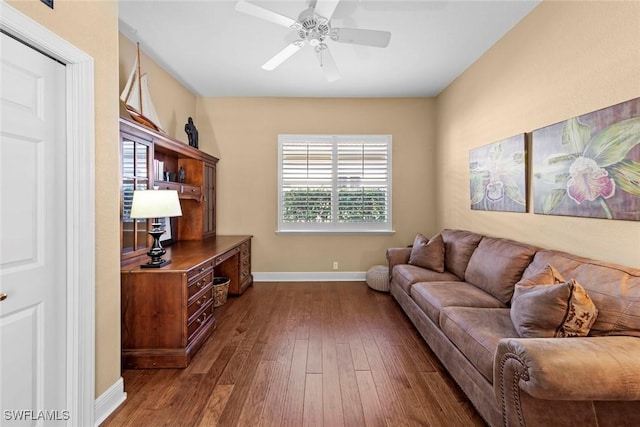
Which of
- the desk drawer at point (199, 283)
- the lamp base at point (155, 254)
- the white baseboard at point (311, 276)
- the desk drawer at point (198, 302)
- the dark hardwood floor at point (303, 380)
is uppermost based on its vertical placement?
the lamp base at point (155, 254)

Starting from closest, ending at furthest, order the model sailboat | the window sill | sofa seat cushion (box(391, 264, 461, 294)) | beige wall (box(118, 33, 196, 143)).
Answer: the model sailboat, beige wall (box(118, 33, 196, 143)), sofa seat cushion (box(391, 264, 461, 294)), the window sill

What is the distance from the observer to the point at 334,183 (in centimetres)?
491

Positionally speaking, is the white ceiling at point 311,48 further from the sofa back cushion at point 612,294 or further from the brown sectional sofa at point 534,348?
the sofa back cushion at point 612,294

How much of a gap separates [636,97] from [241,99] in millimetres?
4548

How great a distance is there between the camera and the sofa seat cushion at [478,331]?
5.87ft

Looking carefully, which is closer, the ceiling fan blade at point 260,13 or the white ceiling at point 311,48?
the ceiling fan blade at point 260,13

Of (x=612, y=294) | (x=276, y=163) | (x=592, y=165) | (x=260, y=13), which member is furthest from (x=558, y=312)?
(x=276, y=163)

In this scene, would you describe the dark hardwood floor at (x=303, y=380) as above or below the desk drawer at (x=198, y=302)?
below

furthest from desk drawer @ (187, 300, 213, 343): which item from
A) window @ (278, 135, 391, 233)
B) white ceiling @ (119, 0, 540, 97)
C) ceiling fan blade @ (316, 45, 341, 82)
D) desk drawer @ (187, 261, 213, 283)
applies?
white ceiling @ (119, 0, 540, 97)

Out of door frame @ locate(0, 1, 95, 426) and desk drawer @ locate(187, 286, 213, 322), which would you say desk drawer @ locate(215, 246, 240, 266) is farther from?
door frame @ locate(0, 1, 95, 426)

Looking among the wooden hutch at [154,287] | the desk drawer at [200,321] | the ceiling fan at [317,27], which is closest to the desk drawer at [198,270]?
the wooden hutch at [154,287]

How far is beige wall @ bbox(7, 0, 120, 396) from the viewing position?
1777 mm

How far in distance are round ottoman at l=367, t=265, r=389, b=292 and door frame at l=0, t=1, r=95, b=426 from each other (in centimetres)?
342

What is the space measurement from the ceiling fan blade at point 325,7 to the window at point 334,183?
8.63ft
